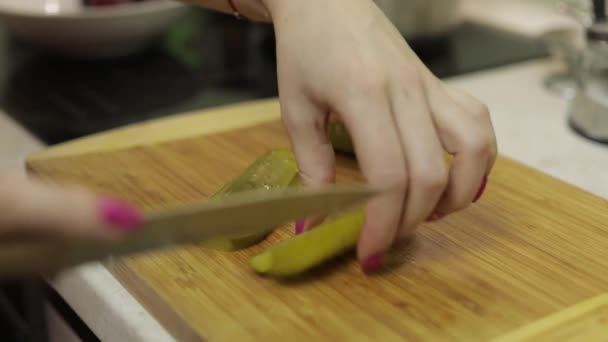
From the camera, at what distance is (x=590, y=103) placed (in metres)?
1.04

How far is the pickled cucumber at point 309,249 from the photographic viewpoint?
662 millimetres

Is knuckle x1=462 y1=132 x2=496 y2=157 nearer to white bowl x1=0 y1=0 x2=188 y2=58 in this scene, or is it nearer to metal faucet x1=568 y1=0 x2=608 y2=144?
metal faucet x1=568 y1=0 x2=608 y2=144

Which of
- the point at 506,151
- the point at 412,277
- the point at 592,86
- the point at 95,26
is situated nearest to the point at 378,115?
the point at 412,277

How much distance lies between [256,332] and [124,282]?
17 cm

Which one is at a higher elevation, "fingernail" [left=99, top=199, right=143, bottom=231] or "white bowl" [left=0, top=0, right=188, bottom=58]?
"fingernail" [left=99, top=199, right=143, bottom=231]

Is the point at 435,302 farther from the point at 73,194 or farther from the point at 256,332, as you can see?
the point at 73,194

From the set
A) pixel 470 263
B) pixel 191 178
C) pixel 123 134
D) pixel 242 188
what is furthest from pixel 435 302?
pixel 123 134

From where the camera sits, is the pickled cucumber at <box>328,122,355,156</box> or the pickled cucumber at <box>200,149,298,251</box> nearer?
the pickled cucumber at <box>200,149,298,251</box>

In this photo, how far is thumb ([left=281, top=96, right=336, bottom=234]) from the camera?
681mm

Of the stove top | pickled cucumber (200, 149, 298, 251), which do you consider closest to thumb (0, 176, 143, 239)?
pickled cucumber (200, 149, 298, 251)

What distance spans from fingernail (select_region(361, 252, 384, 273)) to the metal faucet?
509mm

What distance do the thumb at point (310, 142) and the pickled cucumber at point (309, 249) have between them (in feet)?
0.07

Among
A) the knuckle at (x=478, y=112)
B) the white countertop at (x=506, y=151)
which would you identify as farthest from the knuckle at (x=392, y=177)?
the white countertop at (x=506, y=151)

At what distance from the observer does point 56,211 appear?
41 centimetres
